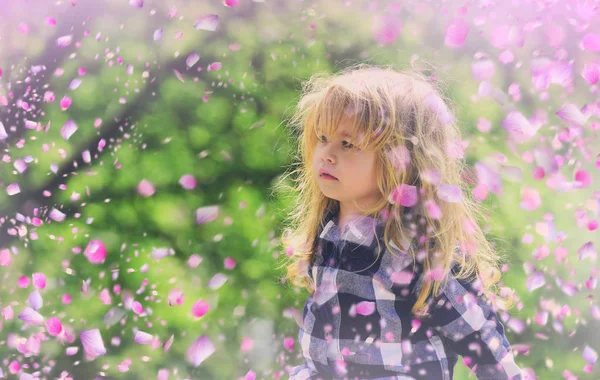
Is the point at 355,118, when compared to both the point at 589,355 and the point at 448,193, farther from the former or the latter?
the point at 589,355

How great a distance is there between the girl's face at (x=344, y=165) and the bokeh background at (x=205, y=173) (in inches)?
20.5

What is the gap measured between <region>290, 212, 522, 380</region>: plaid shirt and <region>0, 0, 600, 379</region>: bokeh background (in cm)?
52

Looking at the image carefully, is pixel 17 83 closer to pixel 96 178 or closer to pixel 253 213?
pixel 96 178

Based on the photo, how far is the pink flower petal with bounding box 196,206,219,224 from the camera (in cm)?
156

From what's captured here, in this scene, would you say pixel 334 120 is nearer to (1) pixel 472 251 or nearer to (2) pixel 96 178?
(1) pixel 472 251

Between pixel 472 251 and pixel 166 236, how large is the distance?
0.85m

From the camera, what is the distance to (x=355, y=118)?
1.00 metres

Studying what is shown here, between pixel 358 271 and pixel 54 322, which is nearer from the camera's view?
pixel 358 271

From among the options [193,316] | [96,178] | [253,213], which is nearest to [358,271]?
[253,213]

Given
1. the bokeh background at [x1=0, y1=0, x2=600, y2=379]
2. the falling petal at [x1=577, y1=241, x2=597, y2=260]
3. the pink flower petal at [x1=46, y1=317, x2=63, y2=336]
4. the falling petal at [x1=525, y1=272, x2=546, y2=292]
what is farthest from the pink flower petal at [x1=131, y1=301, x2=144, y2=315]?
the falling petal at [x1=577, y1=241, x2=597, y2=260]

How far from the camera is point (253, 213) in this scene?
156 cm

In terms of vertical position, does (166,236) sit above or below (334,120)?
below

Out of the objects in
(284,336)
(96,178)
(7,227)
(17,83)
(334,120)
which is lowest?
(284,336)

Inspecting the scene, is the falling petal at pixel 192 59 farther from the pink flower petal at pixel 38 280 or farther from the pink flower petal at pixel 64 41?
the pink flower petal at pixel 38 280
